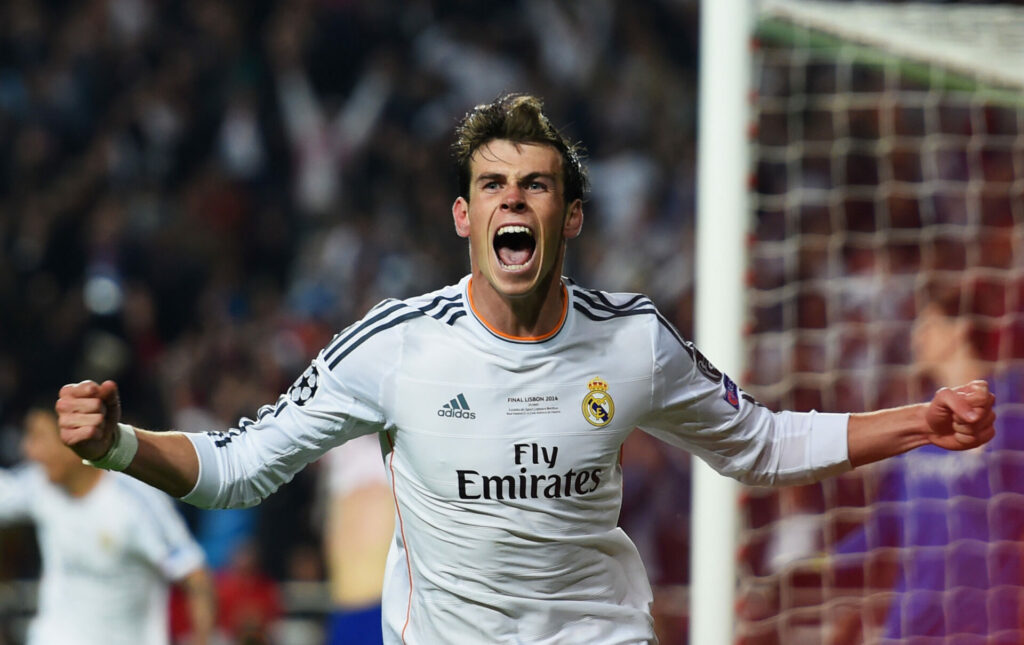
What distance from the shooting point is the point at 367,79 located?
1125cm

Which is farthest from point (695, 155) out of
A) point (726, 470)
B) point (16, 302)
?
point (726, 470)

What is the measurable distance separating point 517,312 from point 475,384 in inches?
7.9

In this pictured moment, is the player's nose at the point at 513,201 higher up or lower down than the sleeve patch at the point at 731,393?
higher up

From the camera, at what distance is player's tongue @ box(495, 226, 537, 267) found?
10.5 ft

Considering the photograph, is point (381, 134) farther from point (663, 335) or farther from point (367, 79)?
point (663, 335)

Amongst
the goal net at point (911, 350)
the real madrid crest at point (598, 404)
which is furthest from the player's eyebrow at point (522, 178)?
the goal net at point (911, 350)

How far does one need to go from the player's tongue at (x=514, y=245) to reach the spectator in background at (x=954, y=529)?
3.08 meters

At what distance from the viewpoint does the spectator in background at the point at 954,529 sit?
5.68m

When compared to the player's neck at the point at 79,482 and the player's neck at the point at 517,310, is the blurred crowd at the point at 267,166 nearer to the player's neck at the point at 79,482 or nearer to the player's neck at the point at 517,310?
the player's neck at the point at 79,482

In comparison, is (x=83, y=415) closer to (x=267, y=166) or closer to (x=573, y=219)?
(x=573, y=219)

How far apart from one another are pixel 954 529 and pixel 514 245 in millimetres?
3182

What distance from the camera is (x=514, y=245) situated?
129 inches

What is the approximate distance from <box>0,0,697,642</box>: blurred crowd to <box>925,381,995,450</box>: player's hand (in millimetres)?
6271

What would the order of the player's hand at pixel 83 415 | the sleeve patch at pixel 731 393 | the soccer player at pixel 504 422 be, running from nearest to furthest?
the player's hand at pixel 83 415 < the soccer player at pixel 504 422 < the sleeve patch at pixel 731 393
